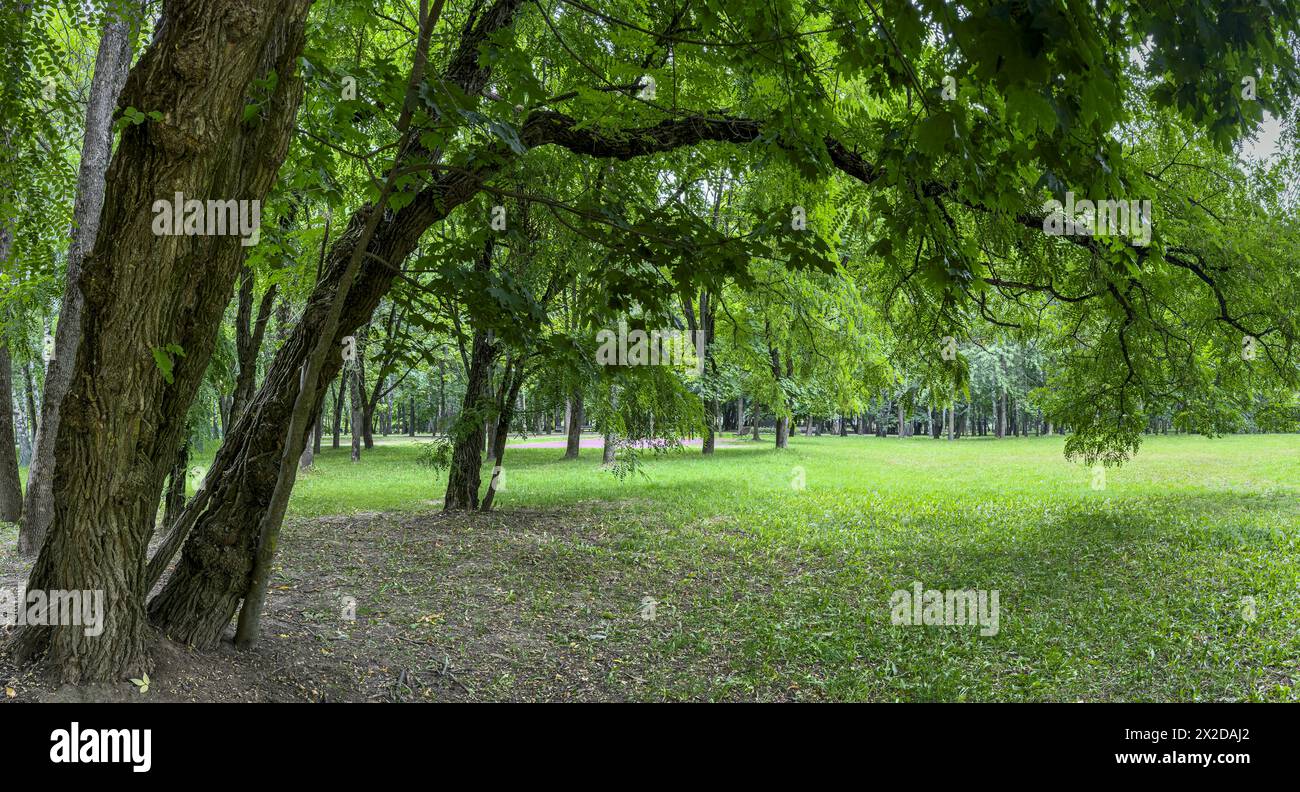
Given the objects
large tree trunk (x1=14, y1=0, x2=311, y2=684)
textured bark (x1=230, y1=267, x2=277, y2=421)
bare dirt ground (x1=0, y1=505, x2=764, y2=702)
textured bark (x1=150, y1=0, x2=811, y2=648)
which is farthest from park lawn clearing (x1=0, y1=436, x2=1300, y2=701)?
textured bark (x1=230, y1=267, x2=277, y2=421)

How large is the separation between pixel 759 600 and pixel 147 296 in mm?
5980

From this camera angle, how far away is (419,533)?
9.95 m

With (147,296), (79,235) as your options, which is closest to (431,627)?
(147,296)

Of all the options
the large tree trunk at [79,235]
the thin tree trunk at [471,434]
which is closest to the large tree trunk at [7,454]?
the large tree trunk at [79,235]

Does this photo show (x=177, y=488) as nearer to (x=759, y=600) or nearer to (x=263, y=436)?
(x=263, y=436)

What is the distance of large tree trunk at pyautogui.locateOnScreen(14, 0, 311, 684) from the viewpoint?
3.18 meters

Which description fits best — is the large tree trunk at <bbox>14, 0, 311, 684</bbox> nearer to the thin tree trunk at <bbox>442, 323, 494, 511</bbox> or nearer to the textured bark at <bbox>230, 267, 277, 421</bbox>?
the textured bark at <bbox>230, 267, 277, 421</bbox>

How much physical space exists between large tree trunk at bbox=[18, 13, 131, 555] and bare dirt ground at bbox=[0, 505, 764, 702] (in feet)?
2.48

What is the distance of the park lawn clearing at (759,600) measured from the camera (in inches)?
205

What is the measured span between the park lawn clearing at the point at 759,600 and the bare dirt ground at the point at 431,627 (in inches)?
1.0

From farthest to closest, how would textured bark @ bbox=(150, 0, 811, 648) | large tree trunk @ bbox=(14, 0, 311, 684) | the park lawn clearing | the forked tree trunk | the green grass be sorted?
the forked tree trunk < the green grass < the park lawn clearing < textured bark @ bbox=(150, 0, 811, 648) < large tree trunk @ bbox=(14, 0, 311, 684)

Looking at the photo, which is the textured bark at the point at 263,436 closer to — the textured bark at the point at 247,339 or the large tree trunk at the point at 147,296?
the large tree trunk at the point at 147,296

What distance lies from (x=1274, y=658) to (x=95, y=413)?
7.85 metres
